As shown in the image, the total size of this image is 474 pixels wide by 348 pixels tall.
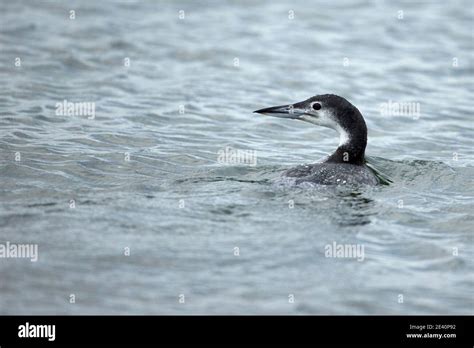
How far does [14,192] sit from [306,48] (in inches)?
383

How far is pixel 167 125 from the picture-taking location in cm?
1302

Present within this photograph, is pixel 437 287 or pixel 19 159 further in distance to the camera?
pixel 19 159

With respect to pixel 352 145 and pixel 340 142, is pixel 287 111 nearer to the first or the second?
pixel 340 142

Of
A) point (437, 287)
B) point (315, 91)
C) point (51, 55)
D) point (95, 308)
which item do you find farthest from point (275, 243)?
point (51, 55)

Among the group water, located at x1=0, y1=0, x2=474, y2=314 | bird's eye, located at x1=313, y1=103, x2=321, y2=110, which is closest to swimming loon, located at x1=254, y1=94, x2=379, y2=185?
bird's eye, located at x1=313, y1=103, x2=321, y2=110

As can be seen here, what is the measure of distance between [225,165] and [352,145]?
1.63 m

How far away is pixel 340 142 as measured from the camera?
10.4 metres

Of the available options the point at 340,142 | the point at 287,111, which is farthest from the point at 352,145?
the point at 287,111

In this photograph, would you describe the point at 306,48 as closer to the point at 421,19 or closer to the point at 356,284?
the point at 421,19

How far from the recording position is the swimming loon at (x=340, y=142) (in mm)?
9758

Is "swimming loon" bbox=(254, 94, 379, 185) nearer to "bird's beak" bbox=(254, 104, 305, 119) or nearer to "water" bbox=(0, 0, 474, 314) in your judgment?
"bird's beak" bbox=(254, 104, 305, 119)

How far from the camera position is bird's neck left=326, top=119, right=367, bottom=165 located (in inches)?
402

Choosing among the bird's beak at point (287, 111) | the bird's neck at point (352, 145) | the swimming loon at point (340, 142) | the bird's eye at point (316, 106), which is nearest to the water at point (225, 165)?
the swimming loon at point (340, 142)

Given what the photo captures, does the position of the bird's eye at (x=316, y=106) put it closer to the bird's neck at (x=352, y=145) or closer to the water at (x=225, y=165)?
the bird's neck at (x=352, y=145)
